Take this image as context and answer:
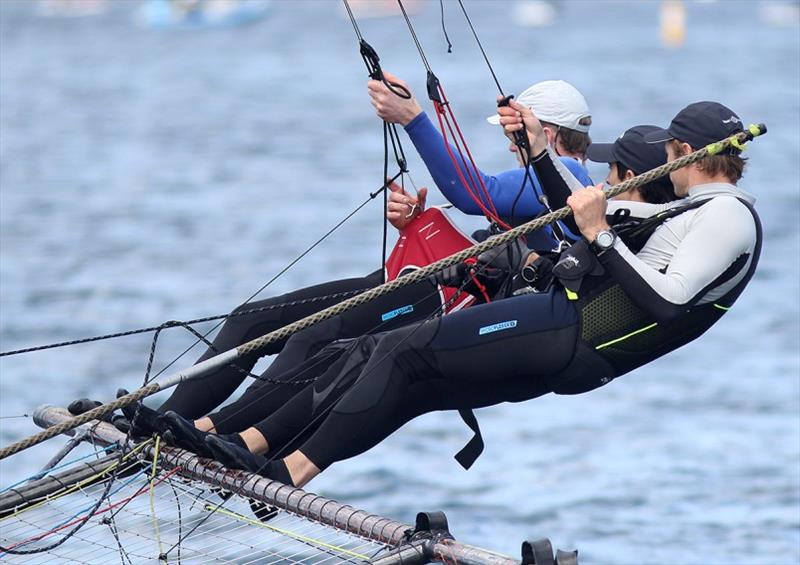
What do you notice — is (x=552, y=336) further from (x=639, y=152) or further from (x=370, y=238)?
(x=370, y=238)

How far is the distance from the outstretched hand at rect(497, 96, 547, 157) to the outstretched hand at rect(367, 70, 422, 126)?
0.40 m

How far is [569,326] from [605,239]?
42cm

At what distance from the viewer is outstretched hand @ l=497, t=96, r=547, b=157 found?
6.44m

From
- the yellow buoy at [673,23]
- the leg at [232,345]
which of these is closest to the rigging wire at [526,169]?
the leg at [232,345]

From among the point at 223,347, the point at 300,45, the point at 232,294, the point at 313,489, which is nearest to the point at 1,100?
the point at 300,45

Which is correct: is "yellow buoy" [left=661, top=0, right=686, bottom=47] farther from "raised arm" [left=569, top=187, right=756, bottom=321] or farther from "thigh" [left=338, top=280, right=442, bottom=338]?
"raised arm" [left=569, top=187, right=756, bottom=321]

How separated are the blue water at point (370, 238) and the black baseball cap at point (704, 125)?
41.7 feet

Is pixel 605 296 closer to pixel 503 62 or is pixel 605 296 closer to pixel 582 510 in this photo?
pixel 582 510

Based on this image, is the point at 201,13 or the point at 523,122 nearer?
the point at 523,122

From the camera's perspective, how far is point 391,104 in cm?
666

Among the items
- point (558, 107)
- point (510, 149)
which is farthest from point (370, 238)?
point (510, 149)

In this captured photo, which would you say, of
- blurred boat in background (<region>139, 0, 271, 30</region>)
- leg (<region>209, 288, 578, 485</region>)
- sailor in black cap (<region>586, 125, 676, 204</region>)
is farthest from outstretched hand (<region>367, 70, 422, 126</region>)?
blurred boat in background (<region>139, 0, 271, 30</region>)

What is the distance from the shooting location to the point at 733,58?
63.2m

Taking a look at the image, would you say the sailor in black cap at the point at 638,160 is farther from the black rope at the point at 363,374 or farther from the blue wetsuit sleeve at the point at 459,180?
the black rope at the point at 363,374
